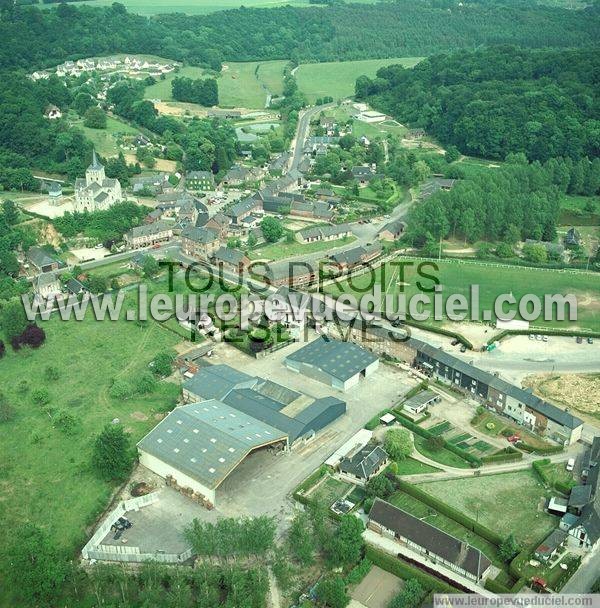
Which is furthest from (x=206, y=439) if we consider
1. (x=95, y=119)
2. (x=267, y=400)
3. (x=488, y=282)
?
(x=95, y=119)

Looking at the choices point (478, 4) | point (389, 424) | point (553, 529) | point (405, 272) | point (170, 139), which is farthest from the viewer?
point (478, 4)

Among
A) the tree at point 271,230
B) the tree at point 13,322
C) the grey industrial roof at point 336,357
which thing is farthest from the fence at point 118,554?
the tree at point 271,230

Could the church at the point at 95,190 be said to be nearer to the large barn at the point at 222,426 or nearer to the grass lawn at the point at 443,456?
the large barn at the point at 222,426

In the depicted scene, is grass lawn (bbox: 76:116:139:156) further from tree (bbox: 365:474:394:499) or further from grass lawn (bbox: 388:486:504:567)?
grass lawn (bbox: 388:486:504:567)

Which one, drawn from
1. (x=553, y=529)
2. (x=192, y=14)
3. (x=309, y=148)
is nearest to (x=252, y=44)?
(x=192, y=14)

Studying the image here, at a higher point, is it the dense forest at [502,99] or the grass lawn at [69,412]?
the dense forest at [502,99]

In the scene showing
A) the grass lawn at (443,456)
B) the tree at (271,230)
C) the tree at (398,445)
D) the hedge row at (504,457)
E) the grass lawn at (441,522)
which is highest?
the tree at (271,230)

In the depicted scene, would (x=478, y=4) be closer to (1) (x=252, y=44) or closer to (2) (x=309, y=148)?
(1) (x=252, y=44)
